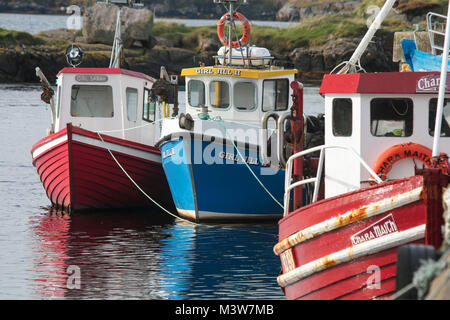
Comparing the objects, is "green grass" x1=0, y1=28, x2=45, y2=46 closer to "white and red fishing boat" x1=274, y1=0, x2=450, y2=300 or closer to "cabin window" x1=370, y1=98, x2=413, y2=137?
"white and red fishing boat" x1=274, y1=0, x2=450, y2=300

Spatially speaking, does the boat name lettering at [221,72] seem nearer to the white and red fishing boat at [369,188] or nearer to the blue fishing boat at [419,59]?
the blue fishing boat at [419,59]

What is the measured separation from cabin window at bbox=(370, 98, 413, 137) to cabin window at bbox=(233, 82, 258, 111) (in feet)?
25.9

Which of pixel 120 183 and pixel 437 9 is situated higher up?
pixel 437 9

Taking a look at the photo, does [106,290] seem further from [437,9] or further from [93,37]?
[93,37]

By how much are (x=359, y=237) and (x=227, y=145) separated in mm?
7817

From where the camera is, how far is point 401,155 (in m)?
11.1

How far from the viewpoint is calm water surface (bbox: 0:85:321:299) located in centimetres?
1345

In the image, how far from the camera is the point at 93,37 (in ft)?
223

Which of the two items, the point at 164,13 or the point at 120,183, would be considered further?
the point at 164,13

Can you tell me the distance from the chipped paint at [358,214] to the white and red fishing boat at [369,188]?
0.04 ft

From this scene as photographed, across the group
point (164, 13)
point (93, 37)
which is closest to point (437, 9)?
point (93, 37)

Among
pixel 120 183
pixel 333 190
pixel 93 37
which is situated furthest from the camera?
pixel 93 37
